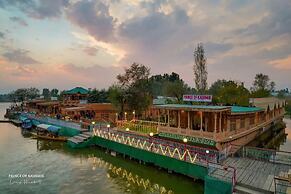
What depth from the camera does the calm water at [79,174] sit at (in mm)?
15844

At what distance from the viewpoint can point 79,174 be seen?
18.7 meters

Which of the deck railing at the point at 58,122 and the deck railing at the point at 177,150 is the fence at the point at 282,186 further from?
the deck railing at the point at 58,122

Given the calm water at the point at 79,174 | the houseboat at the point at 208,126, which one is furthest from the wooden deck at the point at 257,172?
the calm water at the point at 79,174

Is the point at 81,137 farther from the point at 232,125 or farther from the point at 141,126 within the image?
the point at 232,125

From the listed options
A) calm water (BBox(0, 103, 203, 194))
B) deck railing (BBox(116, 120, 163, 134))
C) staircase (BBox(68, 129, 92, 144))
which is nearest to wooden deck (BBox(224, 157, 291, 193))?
calm water (BBox(0, 103, 203, 194))

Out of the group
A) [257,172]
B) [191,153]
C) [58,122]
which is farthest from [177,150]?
[58,122]

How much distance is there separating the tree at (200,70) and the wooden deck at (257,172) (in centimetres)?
2835

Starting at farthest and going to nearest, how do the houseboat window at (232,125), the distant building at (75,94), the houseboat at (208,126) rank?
the distant building at (75,94) → the houseboat window at (232,125) → the houseboat at (208,126)

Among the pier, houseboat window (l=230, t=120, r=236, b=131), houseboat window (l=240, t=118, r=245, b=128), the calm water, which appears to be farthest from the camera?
houseboat window (l=240, t=118, r=245, b=128)

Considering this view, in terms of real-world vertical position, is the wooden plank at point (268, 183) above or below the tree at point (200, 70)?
below

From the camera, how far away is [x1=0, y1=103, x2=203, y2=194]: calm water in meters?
15.8

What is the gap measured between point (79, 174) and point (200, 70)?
3253 cm

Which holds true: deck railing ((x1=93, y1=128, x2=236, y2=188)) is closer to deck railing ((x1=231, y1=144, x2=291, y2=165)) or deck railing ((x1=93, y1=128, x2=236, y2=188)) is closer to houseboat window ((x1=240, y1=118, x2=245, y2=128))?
deck railing ((x1=231, y1=144, x2=291, y2=165))

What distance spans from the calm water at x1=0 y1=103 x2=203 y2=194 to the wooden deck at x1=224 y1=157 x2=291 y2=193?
2.99 m
